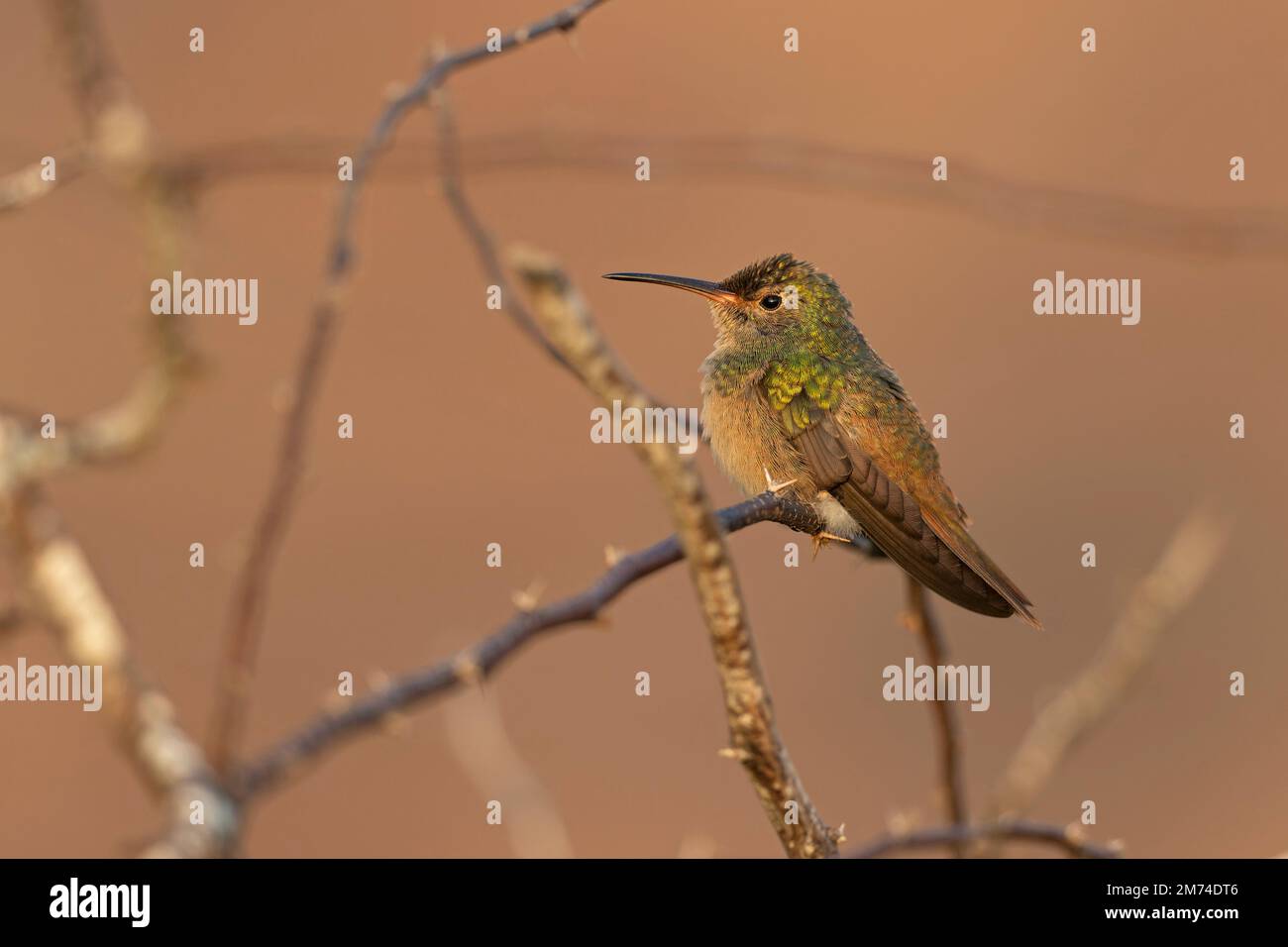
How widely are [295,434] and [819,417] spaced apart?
3.82 metres

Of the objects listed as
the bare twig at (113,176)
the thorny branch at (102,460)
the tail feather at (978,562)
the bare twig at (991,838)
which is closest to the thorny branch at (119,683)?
the thorny branch at (102,460)

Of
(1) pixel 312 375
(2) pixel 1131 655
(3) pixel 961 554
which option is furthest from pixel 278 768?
(3) pixel 961 554

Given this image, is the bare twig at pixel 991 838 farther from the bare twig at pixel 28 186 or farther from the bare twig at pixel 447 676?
the bare twig at pixel 28 186

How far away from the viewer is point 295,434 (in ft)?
5.17

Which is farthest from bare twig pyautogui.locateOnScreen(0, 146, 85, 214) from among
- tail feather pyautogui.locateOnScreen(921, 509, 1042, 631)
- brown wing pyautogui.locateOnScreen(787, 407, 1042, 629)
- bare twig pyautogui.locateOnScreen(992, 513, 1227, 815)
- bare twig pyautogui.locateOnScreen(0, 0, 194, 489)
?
tail feather pyautogui.locateOnScreen(921, 509, 1042, 631)

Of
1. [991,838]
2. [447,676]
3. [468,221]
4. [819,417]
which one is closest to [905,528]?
[819,417]

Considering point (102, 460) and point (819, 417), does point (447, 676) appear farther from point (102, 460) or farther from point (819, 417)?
point (819, 417)

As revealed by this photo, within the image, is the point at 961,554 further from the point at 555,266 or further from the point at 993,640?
the point at 993,640

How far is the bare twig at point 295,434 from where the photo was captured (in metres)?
1.13

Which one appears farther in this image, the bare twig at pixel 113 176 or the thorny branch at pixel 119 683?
the bare twig at pixel 113 176

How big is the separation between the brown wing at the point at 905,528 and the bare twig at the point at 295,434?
2306mm

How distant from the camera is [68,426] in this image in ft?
8.48

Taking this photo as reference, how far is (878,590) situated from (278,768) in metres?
10.3

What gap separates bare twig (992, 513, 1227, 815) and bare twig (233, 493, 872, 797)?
1339 mm
